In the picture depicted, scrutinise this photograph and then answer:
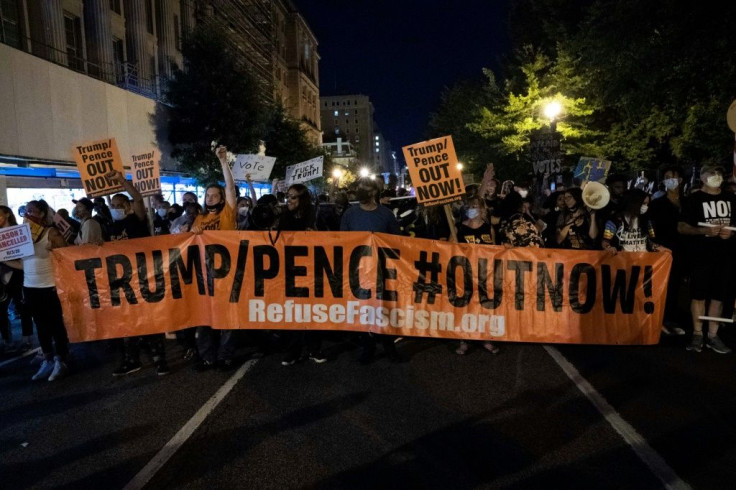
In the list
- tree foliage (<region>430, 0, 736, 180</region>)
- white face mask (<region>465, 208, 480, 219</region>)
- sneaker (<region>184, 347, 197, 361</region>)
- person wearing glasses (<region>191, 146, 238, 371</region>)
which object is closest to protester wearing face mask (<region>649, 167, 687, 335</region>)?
white face mask (<region>465, 208, 480, 219</region>)

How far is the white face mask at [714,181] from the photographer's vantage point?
239 inches

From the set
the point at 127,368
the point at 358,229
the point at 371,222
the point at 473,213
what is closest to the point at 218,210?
the point at 358,229

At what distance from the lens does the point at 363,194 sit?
593 centimetres

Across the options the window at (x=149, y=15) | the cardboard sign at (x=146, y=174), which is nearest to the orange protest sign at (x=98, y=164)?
the cardboard sign at (x=146, y=174)

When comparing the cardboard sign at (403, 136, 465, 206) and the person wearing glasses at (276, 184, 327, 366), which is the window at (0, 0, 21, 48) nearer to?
the person wearing glasses at (276, 184, 327, 366)

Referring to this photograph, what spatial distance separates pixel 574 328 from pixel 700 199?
2004mm

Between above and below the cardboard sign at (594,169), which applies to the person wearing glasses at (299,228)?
below

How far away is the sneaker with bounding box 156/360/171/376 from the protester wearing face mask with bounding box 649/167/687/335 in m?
6.40

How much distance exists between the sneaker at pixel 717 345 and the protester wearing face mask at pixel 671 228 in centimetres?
132

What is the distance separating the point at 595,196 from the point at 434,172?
6.47 feet

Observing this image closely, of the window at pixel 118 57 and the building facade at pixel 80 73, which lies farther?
the window at pixel 118 57

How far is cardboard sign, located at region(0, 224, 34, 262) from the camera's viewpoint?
584 centimetres

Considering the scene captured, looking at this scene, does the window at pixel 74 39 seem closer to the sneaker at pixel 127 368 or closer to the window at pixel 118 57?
the window at pixel 118 57

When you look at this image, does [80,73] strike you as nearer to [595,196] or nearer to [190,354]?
[190,354]
